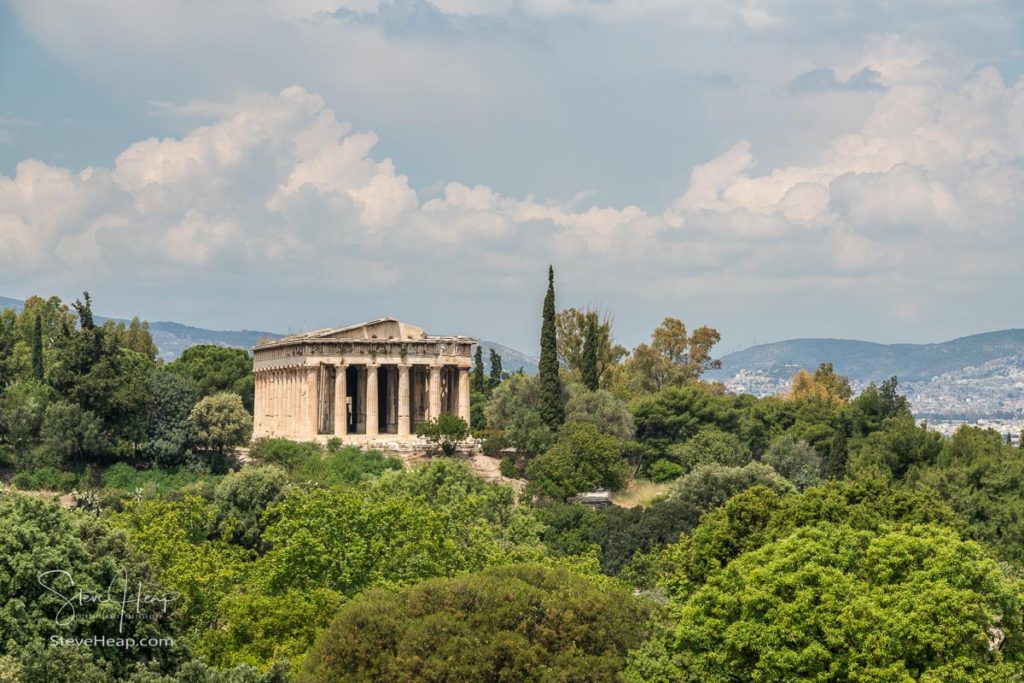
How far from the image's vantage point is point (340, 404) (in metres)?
79.1

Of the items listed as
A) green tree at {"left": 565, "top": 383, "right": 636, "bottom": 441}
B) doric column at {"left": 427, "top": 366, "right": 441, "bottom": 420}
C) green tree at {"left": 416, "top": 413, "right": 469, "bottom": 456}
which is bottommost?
green tree at {"left": 416, "top": 413, "right": 469, "bottom": 456}

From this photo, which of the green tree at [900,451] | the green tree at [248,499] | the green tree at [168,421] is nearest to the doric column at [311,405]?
the green tree at [168,421]

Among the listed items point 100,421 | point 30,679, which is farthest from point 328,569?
point 100,421

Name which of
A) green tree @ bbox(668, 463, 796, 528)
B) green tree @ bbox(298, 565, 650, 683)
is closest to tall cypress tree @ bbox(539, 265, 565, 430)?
green tree @ bbox(668, 463, 796, 528)

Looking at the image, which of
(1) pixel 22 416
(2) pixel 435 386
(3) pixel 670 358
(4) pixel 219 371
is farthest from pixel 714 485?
(3) pixel 670 358

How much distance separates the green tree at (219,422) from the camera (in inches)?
2874

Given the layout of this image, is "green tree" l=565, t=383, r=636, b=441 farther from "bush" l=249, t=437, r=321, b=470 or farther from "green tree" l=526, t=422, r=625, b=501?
"bush" l=249, t=437, r=321, b=470

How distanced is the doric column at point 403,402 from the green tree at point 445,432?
3377mm

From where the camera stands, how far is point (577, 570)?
47125 millimetres

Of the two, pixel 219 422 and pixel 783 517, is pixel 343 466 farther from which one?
pixel 783 517

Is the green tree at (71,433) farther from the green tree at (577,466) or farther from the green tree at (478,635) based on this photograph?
the green tree at (478,635)

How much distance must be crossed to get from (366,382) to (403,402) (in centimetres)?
279

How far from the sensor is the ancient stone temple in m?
79.4

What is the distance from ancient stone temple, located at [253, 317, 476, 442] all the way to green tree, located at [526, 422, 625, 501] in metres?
10.0
